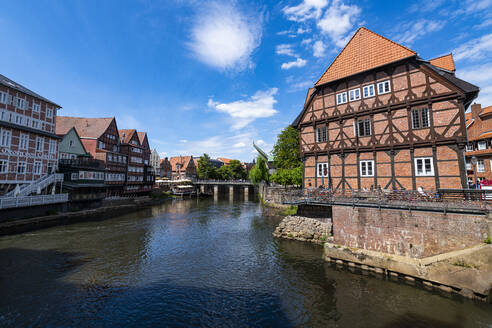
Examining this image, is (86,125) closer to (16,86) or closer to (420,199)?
(16,86)

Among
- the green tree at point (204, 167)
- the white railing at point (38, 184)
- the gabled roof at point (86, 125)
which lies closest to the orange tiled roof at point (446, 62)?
the white railing at point (38, 184)

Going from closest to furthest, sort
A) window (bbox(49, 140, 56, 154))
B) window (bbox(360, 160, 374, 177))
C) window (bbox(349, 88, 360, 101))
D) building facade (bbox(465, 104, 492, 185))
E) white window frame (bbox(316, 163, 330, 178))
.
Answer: window (bbox(360, 160, 374, 177)) → window (bbox(349, 88, 360, 101)) → white window frame (bbox(316, 163, 330, 178)) → building facade (bbox(465, 104, 492, 185)) → window (bbox(49, 140, 56, 154))

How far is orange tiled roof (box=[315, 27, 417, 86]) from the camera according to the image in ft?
60.3

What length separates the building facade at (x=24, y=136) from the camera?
990 inches

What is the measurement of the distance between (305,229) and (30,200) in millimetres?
29608

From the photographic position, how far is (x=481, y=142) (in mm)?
28406

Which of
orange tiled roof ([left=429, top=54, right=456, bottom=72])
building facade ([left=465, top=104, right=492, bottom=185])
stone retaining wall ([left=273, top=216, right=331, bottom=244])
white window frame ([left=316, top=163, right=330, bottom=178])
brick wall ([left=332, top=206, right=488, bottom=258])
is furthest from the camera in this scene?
building facade ([left=465, top=104, right=492, bottom=185])

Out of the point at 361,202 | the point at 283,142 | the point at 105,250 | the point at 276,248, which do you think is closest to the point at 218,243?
the point at 276,248

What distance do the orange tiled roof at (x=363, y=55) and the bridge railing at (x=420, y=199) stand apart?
433 inches

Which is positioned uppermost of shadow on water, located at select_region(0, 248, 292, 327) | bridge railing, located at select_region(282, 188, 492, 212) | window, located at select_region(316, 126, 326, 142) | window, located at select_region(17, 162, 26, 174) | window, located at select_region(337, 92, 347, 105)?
window, located at select_region(337, 92, 347, 105)

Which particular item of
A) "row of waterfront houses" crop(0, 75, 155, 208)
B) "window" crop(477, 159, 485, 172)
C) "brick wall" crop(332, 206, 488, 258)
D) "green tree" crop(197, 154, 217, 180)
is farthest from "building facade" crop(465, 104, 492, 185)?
"green tree" crop(197, 154, 217, 180)

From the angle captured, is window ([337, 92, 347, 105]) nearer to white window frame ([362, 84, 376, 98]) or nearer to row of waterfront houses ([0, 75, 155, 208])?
white window frame ([362, 84, 376, 98])

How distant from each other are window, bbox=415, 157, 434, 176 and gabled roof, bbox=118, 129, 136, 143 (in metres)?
50.7

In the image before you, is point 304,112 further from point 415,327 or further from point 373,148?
point 415,327
